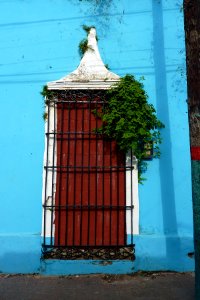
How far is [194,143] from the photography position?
324 centimetres

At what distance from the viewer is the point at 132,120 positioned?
4.67 meters

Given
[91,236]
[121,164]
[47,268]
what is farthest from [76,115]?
[47,268]

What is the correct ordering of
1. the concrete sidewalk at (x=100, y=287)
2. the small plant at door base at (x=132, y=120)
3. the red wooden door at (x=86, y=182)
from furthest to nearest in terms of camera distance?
the red wooden door at (x=86, y=182)
the small plant at door base at (x=132, y=120)
the concrete sidewalk at (x=100, y=287)

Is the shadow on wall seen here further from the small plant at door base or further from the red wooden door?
the red wooden door

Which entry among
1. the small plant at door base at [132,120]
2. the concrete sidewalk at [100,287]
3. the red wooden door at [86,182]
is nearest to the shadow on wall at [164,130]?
the small plant at door base at [132,120]

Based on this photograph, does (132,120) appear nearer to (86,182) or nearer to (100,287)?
(86,182)

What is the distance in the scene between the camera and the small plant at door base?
4.68 metres

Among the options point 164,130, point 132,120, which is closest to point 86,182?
point 132,120

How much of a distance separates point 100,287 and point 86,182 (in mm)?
1427

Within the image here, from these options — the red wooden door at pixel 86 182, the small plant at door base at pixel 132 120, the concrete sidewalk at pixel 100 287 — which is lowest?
the concrete sidewalk at pixel 100 287

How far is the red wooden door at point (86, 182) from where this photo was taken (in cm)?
487

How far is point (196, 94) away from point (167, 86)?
185cm

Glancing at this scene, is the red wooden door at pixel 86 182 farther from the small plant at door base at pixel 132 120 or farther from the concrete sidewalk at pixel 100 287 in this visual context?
the concrete sidewalk at pixel 100 287

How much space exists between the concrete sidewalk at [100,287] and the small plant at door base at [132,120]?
135cm
